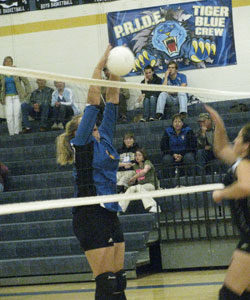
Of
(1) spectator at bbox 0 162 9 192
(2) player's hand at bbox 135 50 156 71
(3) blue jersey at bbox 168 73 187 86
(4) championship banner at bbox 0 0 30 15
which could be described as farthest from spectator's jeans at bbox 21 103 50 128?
(4) championship banner at bbox 0 0 30 15

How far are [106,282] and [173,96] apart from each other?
19.7ft

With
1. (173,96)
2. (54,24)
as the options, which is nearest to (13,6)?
(54,24)

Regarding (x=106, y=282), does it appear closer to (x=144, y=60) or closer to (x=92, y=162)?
(x=92, y=162)

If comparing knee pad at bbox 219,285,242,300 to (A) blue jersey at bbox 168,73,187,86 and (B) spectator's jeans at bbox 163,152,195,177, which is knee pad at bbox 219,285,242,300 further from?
(A) blue jersey at bbox 168,73,187,86

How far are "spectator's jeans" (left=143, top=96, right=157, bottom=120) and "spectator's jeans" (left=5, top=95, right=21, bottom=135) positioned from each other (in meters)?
1.95

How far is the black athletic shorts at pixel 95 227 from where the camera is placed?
5.45 metres

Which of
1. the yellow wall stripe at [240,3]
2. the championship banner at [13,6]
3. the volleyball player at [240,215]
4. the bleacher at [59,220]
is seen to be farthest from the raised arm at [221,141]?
the championship banner at [13,6]

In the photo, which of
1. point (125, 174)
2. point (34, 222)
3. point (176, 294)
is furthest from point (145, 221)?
point (176, 294)

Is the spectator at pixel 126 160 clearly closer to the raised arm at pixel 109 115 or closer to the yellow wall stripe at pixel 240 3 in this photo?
the raised arm at pixel 109 115

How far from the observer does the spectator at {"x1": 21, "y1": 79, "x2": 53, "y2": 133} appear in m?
9.87

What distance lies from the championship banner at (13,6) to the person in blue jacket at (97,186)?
1036 centimetres

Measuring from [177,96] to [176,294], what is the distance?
3785 millimetres

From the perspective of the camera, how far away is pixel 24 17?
51.6ft

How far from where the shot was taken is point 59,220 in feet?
36.1
